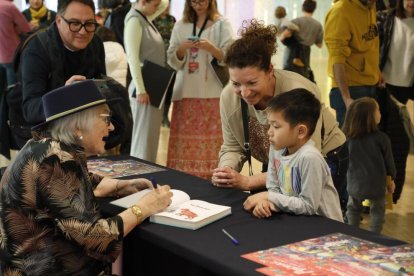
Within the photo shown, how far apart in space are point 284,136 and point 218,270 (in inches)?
26.7

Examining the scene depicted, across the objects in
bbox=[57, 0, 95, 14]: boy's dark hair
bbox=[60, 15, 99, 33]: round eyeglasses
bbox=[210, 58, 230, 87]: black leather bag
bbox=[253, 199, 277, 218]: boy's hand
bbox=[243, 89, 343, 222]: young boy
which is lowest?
bbox=[253, 199, 277, 218]: boy's hand

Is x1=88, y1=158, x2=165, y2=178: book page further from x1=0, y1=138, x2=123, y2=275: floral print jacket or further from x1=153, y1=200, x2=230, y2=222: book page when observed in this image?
x1=0, y1=138, x2=123, y2=275: floral print jacket

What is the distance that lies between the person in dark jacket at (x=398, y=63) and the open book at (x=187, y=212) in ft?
8.08

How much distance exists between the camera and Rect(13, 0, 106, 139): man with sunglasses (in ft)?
10.1

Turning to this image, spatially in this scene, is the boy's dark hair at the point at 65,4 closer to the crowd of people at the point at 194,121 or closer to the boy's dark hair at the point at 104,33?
the crowd of people at the point at 194,121

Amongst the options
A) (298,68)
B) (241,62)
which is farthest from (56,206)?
(298,68)

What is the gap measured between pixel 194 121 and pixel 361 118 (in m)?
1.37

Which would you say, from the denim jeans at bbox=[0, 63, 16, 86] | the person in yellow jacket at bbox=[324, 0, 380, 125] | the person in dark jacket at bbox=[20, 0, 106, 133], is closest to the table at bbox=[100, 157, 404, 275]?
the person in dark jacket at bbox=[20, 0, 106, 133]

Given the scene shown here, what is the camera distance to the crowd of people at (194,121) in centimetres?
208

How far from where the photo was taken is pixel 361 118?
3.87 meters

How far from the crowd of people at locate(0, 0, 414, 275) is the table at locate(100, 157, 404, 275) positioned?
7cm

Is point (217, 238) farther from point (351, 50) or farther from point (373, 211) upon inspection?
point (351, 50)

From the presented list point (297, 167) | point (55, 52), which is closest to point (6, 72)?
point (55, 52)

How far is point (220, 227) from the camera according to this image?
7.10 ft
